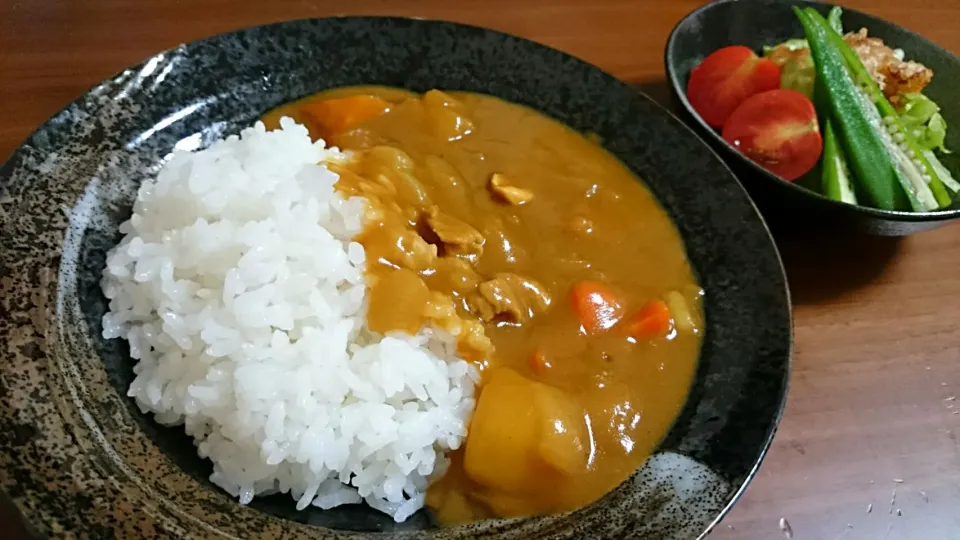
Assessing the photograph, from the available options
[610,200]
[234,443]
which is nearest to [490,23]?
[610,200]

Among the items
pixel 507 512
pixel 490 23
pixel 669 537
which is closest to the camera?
pixel 669 537

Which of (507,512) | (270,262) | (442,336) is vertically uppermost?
(270,262)

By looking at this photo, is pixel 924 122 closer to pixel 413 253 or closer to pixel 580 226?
pixel 580 226

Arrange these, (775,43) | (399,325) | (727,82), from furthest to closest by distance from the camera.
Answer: (775,43)
(727,82)
(399,325)

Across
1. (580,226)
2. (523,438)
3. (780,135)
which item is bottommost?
(523,438)

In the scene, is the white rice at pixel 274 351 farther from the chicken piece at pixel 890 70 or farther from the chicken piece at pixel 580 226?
the chicken piece at pixel 890 70

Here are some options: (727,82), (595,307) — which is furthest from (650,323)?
(727,82)

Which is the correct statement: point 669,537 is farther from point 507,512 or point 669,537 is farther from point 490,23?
point 490,23
